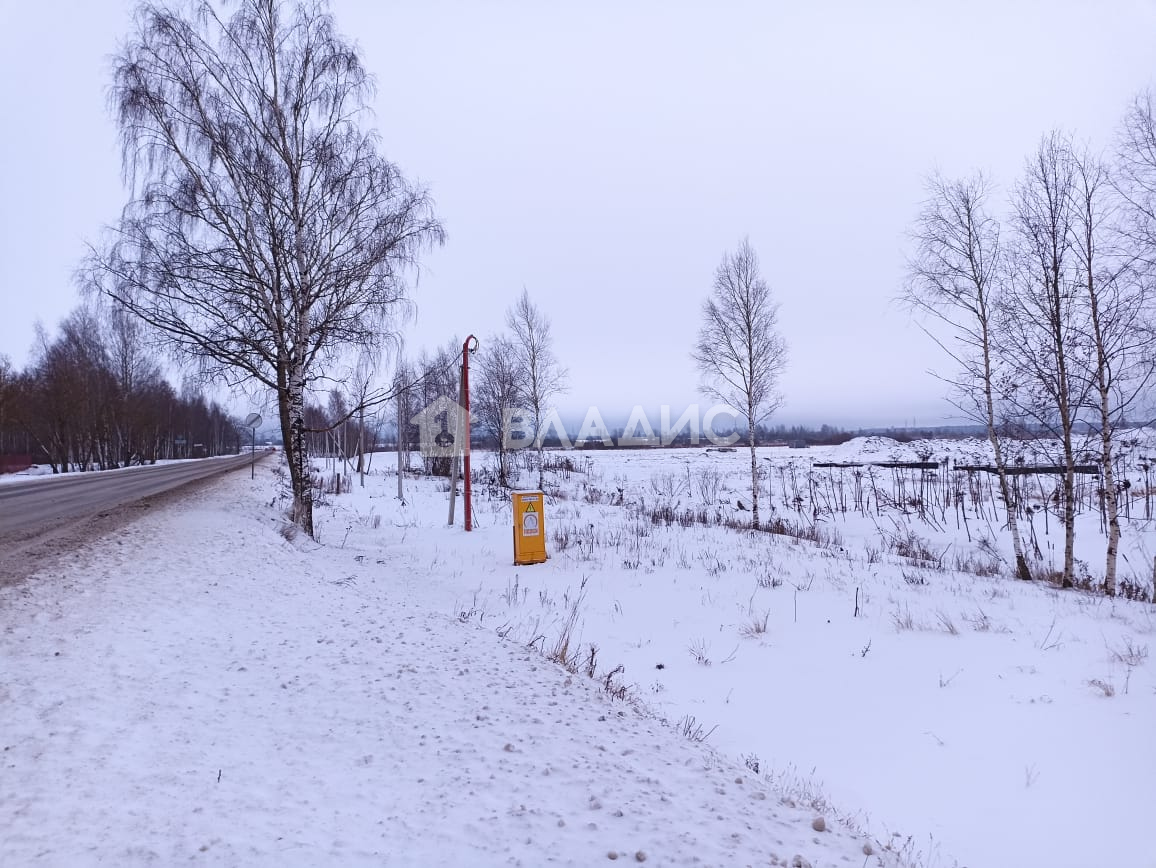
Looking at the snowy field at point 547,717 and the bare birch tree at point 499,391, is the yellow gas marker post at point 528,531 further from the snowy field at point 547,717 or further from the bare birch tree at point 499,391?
the bare birch tree at point 499,391

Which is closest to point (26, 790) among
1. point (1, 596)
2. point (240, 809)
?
point (240, 809)

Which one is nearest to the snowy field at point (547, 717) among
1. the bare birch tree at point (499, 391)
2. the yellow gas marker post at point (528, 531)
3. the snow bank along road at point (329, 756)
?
the snow bank along road at point (329, 756)

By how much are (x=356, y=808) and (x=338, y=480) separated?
21220 mm

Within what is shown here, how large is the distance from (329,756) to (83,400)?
41.4m

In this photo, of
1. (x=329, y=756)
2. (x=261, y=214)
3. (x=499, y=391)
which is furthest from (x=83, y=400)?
(x=329, y=756)

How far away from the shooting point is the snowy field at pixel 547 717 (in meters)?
2.27

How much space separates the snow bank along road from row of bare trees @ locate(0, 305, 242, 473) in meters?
29.2

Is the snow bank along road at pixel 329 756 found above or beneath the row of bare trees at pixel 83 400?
beneath

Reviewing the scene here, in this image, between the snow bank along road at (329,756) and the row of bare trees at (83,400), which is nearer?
the snow bank along road at (329,756)

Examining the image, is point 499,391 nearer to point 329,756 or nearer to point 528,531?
point 528,531

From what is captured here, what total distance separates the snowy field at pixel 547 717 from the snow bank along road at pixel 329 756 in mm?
16

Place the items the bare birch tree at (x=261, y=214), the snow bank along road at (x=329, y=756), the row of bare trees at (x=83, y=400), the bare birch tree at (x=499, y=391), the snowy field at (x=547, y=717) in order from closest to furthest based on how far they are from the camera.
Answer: the snow bank along road at (x=329, y=756) < the snowy field at (x=547, y=717) < the bare birch tree at (x=261, y=214) < the bare birch tree at (x=499, y=391) < the row of bare trees at (x=83, y=400)

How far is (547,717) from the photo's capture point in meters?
3.32

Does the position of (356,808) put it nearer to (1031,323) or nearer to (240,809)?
(240,809)
